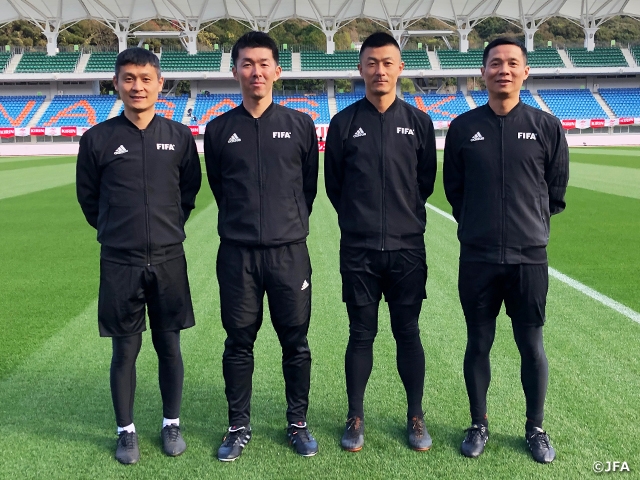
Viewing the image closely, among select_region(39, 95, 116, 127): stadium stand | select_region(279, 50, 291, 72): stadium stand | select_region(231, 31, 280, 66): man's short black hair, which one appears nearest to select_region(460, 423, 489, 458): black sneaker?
select_region(231, 31, 280, 66): man's short black hair

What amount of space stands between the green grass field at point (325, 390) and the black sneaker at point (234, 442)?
53mm

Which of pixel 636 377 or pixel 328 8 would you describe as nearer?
pixel 636 377

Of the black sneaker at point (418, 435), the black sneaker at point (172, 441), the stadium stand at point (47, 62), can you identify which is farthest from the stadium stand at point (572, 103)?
the black sneaker at point (172, 441)

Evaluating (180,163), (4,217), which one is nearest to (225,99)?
(4,217)

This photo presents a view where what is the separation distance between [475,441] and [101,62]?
44.1 meters

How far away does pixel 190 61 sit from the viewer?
41.9 m

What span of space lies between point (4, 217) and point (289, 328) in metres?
10.3

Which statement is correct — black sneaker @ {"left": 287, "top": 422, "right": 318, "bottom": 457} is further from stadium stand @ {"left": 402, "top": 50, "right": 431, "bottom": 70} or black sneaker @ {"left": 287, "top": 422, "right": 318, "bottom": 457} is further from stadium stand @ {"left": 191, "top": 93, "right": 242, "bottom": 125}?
stadium stand @ {"left": 402, "top": 50, "right": 431, "bottom": 70}

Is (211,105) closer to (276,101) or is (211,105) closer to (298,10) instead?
(276,101)

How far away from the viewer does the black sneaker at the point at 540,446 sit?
2.88 m

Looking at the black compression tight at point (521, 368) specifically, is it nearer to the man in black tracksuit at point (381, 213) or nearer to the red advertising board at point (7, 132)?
the man in black tracksuit at point (381, 213)

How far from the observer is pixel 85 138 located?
9.95 feet

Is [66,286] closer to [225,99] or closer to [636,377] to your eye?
[636,377]

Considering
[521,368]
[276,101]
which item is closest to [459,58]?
[276,101]
